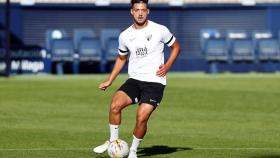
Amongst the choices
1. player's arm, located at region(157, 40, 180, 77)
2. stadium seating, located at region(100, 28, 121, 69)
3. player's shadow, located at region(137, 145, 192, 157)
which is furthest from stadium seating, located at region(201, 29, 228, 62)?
player's arm, located at region(157, 40, 180, 77)

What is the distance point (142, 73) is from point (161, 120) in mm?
7275

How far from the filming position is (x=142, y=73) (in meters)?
13.2

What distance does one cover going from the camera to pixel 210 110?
74.9ft

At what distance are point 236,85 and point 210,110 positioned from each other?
376 inches

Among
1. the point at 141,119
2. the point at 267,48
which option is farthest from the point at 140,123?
the point at 267,48

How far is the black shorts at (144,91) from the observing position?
1300cm

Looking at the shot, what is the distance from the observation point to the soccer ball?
1277 cm

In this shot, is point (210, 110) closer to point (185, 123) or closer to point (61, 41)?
point (185, 123)

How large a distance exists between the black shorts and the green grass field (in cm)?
97

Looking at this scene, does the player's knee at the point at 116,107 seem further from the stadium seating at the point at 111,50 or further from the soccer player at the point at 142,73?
the stadium seating at the point at 111,50

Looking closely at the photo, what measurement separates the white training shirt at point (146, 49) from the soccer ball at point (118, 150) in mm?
950

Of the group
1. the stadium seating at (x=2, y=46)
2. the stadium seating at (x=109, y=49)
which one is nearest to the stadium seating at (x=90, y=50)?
the stadium seating at (x=109, y=49)

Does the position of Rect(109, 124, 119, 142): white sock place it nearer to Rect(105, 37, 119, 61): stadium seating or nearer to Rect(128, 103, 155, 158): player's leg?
Rect(128, 103, 155, 158): player's leg

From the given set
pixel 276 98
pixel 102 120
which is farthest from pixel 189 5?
pixel 102 120
